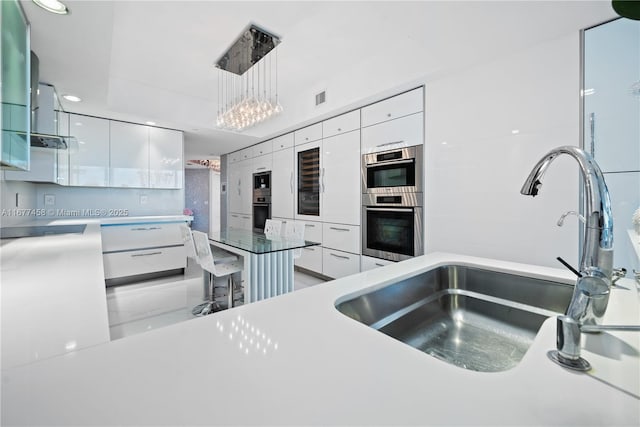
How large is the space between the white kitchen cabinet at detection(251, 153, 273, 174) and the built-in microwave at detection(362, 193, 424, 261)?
210cm

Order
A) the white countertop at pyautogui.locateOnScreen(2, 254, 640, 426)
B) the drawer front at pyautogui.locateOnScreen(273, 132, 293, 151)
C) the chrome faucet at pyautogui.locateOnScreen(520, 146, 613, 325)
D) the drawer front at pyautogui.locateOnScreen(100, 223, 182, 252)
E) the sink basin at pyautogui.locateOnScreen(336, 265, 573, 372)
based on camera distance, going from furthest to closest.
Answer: the drawer front at pyautogui.locateOnScreen(273, 132, 293, 151)
the drawer front at pyautogui.locateOnScreen(100, 223, 182, 252)
the sink basin at pyautogui.locateOnScreen(336, 265, 573, 372)
the chrome faucet at pyautogui.locateOnScreen(520, 146, 613, 325)
the white countertop at pyautogui.locateOnScreen(2, 254, 640, 426)

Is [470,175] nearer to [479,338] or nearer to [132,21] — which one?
[479,338]

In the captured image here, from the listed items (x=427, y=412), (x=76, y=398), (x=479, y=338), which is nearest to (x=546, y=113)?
(x=479, y=338)

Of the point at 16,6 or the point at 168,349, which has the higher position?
the point at 16,6

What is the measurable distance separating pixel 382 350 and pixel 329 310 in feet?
0.67

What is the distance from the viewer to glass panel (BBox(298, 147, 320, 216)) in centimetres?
365

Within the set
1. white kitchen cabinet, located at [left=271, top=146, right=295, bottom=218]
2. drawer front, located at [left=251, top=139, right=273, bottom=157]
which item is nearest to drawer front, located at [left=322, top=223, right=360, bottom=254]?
white kitchen cabinet, located at [left=271, top=146, right=295, bottom=218]

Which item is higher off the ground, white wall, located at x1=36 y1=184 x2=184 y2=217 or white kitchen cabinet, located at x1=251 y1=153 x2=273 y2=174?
white kitchen cabinet, located at x1=251 y1=153 x2=273 y2=174

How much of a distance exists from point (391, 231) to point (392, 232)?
0.02 metres

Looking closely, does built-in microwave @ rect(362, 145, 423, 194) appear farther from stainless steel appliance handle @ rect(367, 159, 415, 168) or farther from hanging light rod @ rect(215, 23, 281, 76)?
hanging light rod @ rect(215, 23, 281, 76)

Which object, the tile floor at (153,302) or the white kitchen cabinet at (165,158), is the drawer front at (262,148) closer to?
the white kitchen cabinet at (165,158)

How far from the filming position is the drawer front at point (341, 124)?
311cm

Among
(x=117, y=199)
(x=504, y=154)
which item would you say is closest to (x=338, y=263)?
(x=504, y=154)

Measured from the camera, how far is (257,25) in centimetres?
214
